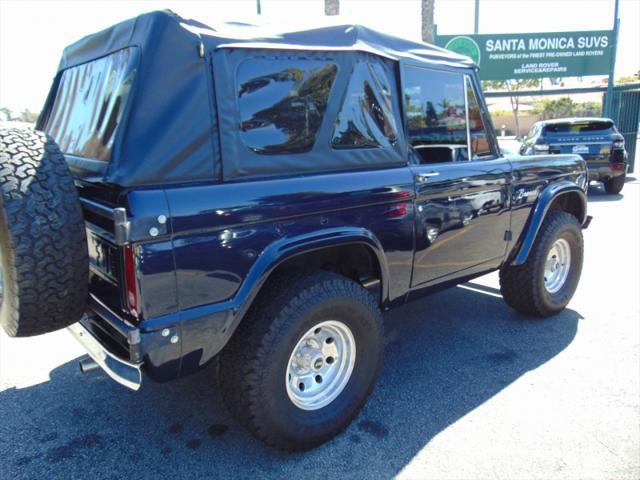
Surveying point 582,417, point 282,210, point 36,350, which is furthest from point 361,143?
point 36,350

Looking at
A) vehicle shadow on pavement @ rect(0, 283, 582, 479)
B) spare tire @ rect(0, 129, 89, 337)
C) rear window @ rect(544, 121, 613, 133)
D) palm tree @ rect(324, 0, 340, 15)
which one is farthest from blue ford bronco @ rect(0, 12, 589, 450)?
palm tree @ rect(324, 0, 340, 15)

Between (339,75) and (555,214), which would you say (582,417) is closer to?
(555,214)

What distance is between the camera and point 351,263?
3.02 meters

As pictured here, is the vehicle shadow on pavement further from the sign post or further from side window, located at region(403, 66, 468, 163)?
the sign post

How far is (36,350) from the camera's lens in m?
3.78

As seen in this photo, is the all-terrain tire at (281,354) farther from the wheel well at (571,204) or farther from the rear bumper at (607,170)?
the rear bumper at (607,170)

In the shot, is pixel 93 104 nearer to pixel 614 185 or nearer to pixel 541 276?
pixel 541 276

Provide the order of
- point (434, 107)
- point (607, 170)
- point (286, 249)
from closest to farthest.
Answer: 1. point (286, 249)
2. point (434, 107)
3. point (607, 170)

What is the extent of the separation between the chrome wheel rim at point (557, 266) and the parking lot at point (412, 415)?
373 millimetres

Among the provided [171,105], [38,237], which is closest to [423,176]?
[171,105]

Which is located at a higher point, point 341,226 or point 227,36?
point 227,36

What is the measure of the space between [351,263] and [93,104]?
5.56ft

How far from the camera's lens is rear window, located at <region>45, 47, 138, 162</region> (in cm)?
229

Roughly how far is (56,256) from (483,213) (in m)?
2.65
